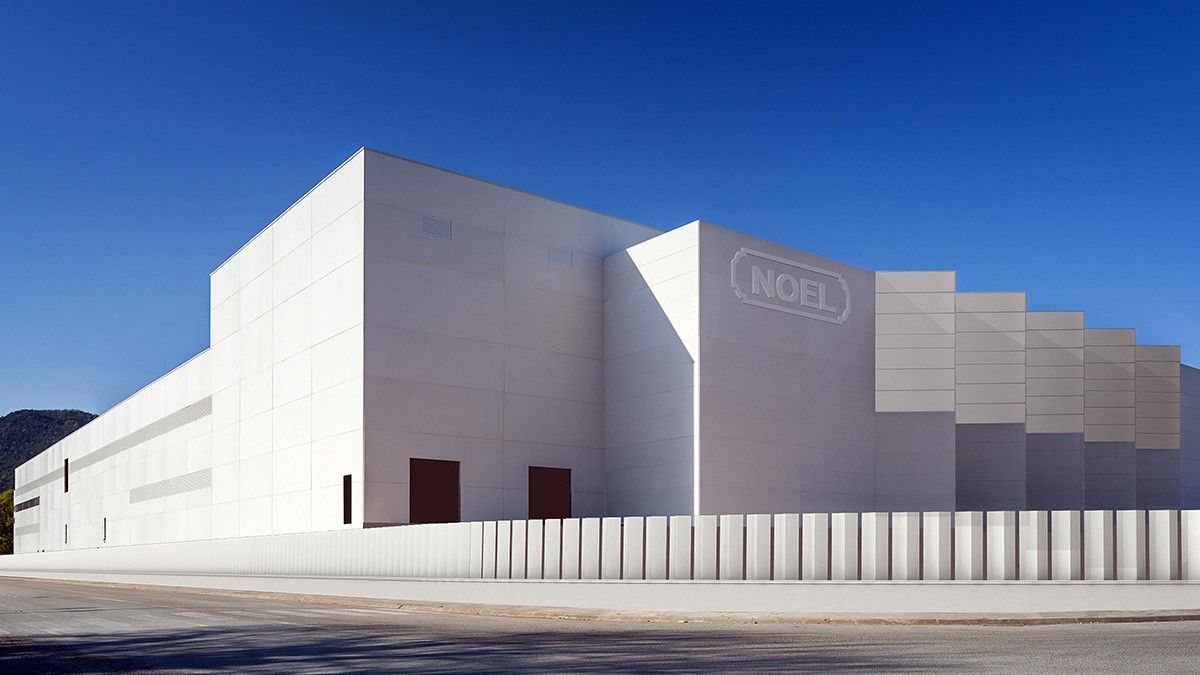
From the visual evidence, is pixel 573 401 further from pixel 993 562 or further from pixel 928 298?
pixel 993 562

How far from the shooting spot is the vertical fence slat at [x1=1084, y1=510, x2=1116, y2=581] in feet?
58.5

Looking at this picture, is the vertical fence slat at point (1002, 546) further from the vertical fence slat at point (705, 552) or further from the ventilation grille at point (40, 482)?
the ventilation grille at point (40, 482)

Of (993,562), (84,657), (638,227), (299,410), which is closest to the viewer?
(84,657)

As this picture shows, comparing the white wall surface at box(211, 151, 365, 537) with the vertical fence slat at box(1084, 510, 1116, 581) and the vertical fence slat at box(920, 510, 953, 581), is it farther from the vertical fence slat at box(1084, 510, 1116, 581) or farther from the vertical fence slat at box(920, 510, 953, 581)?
the vertical fence slat at box(1084, 510, 1116, 581)

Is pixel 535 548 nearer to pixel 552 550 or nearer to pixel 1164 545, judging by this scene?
pixel 552 550

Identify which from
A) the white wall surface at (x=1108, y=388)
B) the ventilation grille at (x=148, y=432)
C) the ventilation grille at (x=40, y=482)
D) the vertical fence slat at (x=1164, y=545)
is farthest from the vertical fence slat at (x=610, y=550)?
the ventilation grille at (x=40, y=482)

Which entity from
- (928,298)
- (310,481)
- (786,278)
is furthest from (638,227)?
(310,481)

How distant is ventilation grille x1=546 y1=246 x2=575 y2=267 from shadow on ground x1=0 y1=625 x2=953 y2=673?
20.8 meters

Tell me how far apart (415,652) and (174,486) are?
129 ft

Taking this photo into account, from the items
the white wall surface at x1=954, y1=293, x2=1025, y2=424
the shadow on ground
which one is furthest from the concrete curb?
the white wall surface at x1=954, y1=293, x2=1025, y2=424

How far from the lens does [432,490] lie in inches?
1261

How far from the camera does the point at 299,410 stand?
115 feet

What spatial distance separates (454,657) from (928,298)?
1244 inches

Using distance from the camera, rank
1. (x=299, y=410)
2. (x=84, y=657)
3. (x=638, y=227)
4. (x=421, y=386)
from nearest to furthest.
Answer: (x=84, y=657), (x=421, y=386), (x=299, y=410), (x=638, y=227)
